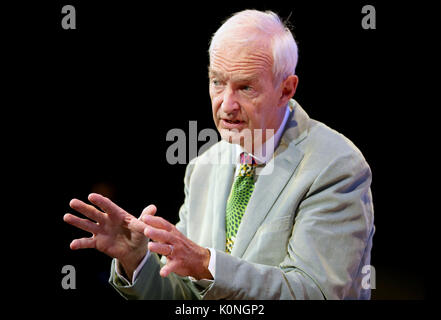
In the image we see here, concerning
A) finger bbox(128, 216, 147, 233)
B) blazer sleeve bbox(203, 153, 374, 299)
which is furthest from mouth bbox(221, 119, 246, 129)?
finger bbox(128, 216, 147, 233)

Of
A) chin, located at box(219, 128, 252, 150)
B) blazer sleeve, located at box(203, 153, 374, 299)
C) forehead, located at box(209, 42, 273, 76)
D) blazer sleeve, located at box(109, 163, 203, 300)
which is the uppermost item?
forehead, located at box(209, 42, 273, 76)

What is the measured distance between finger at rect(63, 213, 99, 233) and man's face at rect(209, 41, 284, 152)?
607 millimetres

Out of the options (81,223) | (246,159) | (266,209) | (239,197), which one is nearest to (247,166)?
(246,159)

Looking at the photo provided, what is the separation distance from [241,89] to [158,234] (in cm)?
70

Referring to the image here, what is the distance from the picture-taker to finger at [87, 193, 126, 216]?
6.00 feet

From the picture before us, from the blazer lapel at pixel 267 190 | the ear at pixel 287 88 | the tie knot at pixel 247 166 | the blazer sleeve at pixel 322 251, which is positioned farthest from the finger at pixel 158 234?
the ear at pixel 287 88

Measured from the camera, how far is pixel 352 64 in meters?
2.65

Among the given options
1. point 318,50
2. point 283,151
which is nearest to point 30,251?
point 283,151

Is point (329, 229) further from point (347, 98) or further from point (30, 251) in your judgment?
point (30, 251)

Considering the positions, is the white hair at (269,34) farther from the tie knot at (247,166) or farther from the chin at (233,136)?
the tie knot at (247,166)

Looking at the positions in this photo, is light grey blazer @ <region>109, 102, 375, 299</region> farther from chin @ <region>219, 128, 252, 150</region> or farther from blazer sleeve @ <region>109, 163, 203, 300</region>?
chin @ <region>219, 128, 252, 150</region>

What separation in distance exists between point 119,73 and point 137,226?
4.55 feet

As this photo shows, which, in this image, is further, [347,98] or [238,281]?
[347,98]

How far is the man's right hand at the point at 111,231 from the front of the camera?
1.85 metres
